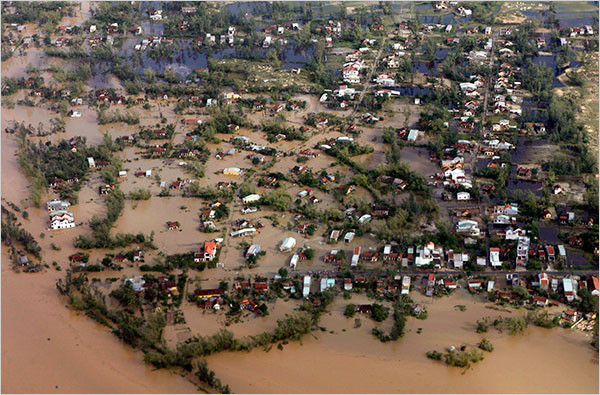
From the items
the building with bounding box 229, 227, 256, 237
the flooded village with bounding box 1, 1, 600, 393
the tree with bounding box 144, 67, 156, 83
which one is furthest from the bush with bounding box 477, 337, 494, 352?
the tree with bounding box 144, 67, 156, 83

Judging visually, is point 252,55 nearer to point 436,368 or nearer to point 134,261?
point 134,261

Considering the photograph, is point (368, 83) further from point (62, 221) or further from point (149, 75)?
point (62, 221)

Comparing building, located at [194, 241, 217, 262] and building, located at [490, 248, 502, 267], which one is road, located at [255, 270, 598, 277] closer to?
building, located at [490, 248, 502, 267]

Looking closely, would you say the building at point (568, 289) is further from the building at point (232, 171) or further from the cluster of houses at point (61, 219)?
the cluster of houses at point (61, 219)

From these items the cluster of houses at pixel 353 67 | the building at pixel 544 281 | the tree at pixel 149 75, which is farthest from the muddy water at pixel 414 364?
the tree at pixel 149 75

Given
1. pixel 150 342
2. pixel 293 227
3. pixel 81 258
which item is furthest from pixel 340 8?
pixel 150 342

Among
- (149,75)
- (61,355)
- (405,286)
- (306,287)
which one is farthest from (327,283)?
(149,75)

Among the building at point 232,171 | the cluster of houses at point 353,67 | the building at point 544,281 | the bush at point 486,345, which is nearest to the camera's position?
the bush at point 486,345
